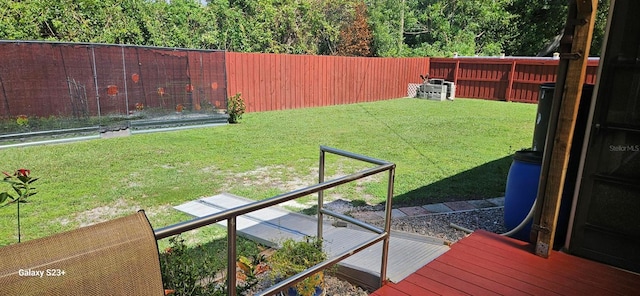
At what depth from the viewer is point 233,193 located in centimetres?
471

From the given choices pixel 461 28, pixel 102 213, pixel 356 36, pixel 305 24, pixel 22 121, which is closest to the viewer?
pixel 102 213

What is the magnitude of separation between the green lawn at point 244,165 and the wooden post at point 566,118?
1846 millimetres

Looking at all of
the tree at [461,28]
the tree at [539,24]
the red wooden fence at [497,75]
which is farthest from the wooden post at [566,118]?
the tree at [461,28]

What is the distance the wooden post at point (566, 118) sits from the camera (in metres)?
2.41

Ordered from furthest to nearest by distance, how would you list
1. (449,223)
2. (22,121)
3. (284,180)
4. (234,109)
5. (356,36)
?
(356,36) → (234,109) → (22,121) → (284,180) → (449,223)

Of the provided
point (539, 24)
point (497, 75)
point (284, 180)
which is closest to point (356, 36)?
point (497, 75)

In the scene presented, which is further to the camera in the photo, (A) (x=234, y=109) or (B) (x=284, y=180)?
(A) (x=234, y=109)

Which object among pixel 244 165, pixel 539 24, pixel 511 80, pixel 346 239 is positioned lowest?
pixel 244 165

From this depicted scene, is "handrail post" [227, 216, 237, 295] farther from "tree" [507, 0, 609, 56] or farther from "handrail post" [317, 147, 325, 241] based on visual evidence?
"tree" [507, 0, 609, 56]

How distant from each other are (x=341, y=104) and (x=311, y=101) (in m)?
1.41

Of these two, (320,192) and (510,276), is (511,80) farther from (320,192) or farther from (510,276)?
(320,192)

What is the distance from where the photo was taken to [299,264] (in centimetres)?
232

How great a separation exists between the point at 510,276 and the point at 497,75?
49.5 ft

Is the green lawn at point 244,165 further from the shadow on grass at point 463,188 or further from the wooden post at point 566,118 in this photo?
the wooden post at point 566,118
